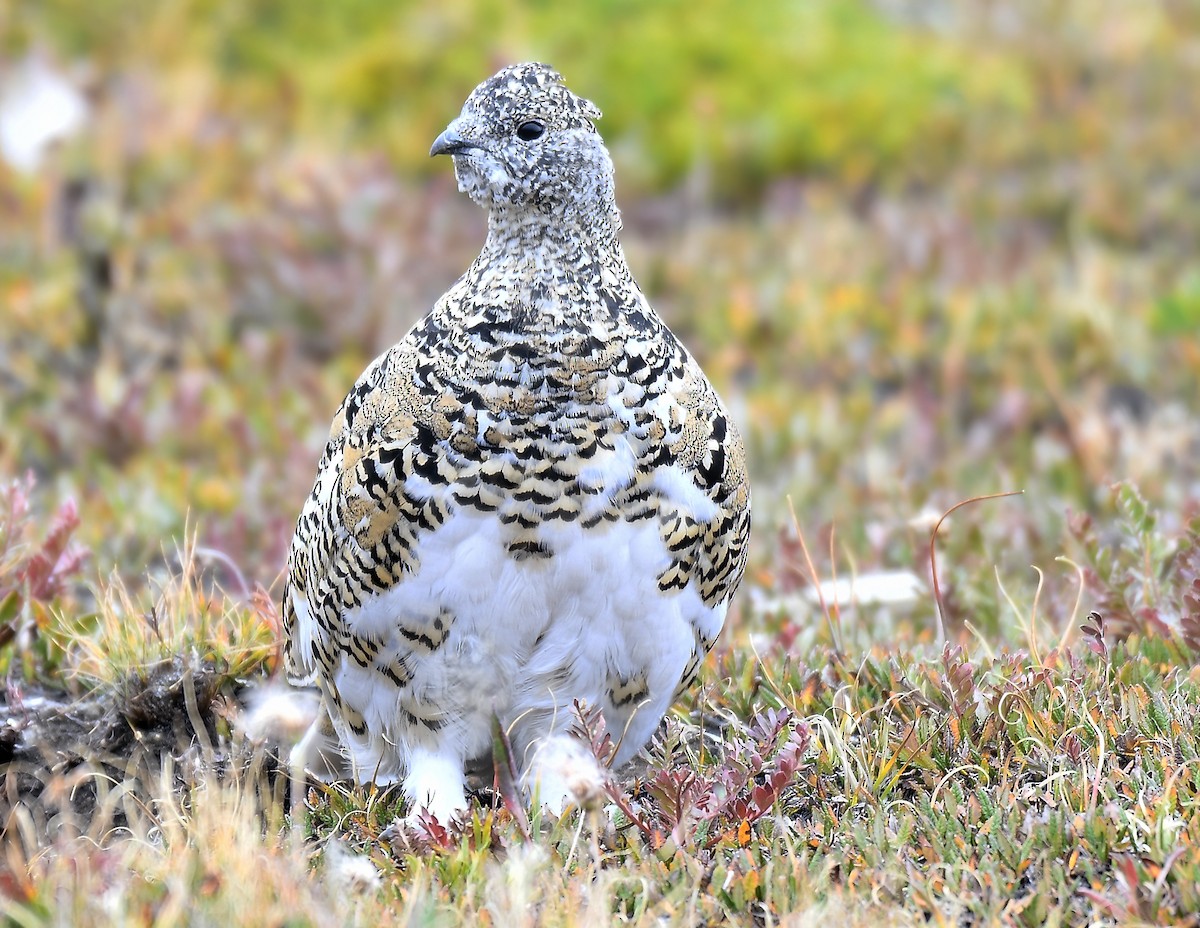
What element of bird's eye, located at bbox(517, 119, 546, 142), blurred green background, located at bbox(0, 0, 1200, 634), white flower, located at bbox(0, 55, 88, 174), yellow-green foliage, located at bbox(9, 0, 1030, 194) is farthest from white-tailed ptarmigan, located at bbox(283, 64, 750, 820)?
yellow-green foliage, located at bbox(9, 0, 1030, 194)

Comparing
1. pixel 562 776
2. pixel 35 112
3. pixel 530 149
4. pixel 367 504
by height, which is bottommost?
pixel 562 776

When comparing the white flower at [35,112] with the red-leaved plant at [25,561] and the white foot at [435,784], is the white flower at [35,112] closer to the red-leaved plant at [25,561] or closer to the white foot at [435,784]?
the red-leaved plant at [25,561]

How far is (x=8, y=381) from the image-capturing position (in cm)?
639

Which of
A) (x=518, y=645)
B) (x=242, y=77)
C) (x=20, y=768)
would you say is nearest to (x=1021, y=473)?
(x=518, y=645)

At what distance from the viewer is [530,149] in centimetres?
320

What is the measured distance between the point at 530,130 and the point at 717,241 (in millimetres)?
4931

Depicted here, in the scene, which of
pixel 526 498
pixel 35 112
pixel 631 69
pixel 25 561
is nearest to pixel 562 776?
pixel 526 498

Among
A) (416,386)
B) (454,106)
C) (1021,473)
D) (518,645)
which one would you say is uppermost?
(454,106)

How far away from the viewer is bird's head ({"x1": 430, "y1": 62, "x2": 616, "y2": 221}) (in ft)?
10.5

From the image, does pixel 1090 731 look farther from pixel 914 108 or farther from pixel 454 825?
pixel 914 108

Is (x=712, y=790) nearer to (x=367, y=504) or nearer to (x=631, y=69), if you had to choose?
(x=367, y=504)

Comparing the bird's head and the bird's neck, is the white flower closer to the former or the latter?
the bird's head

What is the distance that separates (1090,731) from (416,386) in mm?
1540

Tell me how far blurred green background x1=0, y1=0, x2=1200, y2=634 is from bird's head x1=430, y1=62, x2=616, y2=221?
1.27 meters
